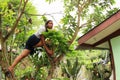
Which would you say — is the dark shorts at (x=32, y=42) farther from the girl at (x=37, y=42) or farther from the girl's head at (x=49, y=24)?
the girl's head at (x=49, y=24)

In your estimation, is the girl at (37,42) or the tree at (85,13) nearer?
the girl at (37,42)

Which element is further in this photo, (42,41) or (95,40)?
(95,40)

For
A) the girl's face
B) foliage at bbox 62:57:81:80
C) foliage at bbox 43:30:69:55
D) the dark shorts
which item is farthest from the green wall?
foliage at bbox 62:57:81:80

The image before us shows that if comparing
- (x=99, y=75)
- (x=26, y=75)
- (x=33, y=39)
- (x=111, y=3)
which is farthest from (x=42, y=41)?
(x=99, y=75)

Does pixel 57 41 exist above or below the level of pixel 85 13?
below

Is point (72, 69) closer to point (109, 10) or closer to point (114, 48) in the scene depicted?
point (109, 10)

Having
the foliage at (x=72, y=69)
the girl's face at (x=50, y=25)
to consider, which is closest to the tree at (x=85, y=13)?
the girl's face at (x=50, y=25)

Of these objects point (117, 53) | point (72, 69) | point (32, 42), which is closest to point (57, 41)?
point (32, 42)

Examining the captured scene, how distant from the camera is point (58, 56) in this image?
16.1 ft

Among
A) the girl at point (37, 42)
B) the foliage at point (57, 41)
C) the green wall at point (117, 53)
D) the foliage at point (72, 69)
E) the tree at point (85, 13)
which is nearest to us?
the foliage at point (57, 41)

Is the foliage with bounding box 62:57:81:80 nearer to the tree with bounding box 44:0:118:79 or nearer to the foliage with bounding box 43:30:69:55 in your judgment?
the tree with bounding box 44:0:118:79

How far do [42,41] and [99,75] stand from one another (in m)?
6.28

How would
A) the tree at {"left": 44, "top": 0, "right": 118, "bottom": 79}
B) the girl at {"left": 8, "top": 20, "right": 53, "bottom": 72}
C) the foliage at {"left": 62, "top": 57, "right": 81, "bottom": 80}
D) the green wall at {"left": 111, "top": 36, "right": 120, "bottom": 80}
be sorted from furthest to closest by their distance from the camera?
the foliage at {"left": 62, "top": 57, "right": 81, "bottom": 80}
the tree at {"left": 44, "top": 0, "right": 118, "bottom": 79}
the green wall at {"left": 111, "top": 36, "right": 120, "bottom": 80}
the girl at {"left": 8, "top": 20, "right": 53, "bottom": 72}

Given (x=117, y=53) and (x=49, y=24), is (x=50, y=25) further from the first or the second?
(x=117, y=53)
